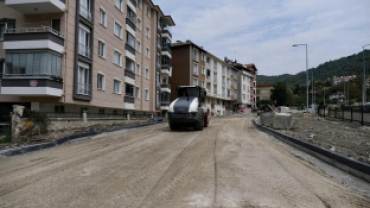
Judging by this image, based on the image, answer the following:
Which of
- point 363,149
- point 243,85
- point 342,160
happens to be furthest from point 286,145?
point 243,85

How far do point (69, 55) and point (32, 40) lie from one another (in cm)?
241

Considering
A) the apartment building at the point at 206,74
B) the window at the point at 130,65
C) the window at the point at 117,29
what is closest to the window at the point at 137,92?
the window at the point at 130,65

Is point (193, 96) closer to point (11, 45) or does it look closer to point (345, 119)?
point (11, 45)

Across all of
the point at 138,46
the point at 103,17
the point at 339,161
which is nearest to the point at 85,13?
the point at 103,17

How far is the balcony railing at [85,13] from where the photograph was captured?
2028 centimetres

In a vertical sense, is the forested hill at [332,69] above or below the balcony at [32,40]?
above

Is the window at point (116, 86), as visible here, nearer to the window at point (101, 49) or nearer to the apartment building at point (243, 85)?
the window at point (101, 49)

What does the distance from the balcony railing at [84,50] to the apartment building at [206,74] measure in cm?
2611

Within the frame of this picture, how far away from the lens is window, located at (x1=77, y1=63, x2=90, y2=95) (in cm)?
1970

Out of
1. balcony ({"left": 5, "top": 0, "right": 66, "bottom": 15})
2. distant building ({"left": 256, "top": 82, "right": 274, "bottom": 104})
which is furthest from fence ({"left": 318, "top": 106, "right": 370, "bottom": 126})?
distant building ({"left": 256, "top": 82, "right": 274, "bottom": 104})

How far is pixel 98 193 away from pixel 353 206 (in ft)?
15.1

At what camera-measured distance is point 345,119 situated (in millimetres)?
24312

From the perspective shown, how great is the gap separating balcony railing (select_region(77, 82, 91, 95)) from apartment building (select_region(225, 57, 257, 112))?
55.9 metres

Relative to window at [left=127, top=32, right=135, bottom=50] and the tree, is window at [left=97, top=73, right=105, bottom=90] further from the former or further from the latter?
the tree
